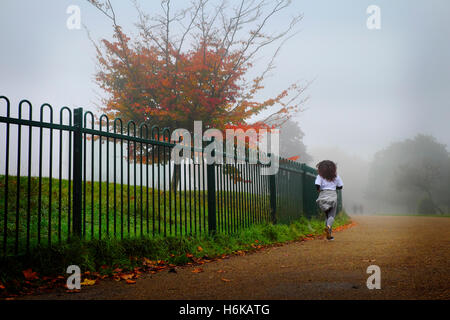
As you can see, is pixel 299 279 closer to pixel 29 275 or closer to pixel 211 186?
pixel 29 275

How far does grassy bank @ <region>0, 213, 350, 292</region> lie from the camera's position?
429 cm

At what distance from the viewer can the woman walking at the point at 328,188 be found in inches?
329

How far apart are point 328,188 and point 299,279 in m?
4.62

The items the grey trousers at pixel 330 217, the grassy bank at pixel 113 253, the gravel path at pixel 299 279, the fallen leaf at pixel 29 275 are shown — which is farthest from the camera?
the grey trousers at pixel 330 217

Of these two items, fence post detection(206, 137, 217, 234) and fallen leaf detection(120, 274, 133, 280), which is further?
fence post detection(206, 137, 217, 234)

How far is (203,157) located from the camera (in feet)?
23.1

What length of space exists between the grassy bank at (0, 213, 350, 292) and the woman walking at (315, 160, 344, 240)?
6.19 feet

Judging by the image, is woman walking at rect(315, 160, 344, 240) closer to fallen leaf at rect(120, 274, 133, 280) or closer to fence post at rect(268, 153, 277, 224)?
fence post at rect(268, 153, 277, 224)

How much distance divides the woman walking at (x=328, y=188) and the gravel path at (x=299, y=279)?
219 centimetres

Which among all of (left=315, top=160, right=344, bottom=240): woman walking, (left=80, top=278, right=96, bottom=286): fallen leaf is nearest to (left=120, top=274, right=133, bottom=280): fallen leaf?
(left=80, top=278, right=96, bottom=286): fallen leaf

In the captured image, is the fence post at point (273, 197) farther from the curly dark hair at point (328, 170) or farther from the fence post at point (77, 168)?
the fence post at point (77, 168)

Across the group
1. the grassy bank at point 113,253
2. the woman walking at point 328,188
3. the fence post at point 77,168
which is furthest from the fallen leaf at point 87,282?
the woman walking at point 328,188
